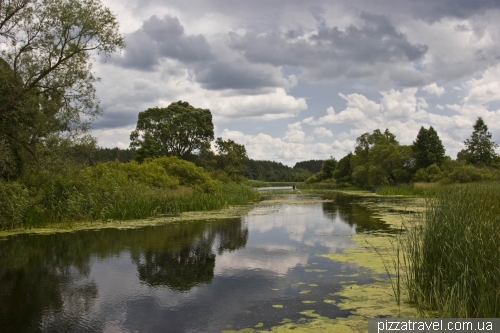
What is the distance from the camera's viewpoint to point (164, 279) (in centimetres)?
867

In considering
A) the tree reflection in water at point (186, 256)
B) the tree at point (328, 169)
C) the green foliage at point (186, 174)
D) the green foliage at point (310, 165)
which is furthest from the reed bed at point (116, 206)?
the green foliage at point (310, 165)

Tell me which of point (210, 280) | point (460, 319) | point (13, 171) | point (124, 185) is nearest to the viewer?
point (460, 319)

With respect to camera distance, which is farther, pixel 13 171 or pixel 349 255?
pixel 13 171

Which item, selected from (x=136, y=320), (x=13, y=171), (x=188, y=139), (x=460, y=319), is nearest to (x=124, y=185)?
(x=13, y=171)

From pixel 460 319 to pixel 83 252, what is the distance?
397 inches

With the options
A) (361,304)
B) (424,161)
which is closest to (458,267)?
(361,304)

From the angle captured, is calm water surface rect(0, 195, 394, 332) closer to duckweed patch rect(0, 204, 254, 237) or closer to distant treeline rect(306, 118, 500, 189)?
duckweed patch rect(0, 204, 254, 237)

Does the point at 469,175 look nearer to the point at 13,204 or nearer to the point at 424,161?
the point at 424,161

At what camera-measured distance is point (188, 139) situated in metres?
50.5

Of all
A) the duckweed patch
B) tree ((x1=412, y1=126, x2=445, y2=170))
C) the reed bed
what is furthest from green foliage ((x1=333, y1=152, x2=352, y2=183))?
the duckweed patch

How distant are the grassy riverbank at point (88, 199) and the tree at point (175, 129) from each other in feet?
74.8

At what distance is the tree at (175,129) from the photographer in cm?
4862

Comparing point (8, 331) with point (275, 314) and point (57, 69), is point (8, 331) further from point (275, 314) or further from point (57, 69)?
point (57, 69)

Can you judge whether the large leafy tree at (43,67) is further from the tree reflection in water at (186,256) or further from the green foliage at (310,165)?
the green foliage at (310,165)
